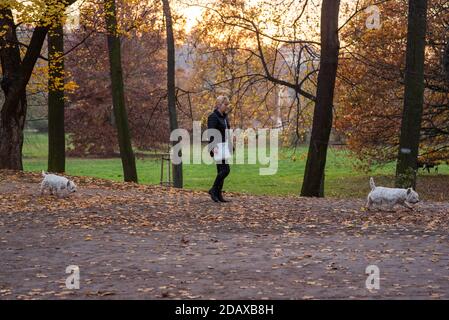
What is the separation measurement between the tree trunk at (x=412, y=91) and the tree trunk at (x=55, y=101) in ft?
33.0

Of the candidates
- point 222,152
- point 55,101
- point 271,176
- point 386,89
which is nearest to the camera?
point 222,152

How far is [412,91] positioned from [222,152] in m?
6.43

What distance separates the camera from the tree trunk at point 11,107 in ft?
68.8

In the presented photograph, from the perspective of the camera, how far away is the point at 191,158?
50594 millimetres

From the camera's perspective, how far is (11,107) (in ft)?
69.5

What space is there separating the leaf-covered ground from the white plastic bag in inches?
41.4

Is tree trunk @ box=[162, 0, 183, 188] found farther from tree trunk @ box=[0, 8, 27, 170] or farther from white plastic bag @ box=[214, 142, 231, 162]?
white plastic bag @ box=[214, 142, 231, 162]

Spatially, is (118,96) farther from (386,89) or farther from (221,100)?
(386,89)

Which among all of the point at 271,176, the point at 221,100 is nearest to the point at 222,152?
the point at 221,100

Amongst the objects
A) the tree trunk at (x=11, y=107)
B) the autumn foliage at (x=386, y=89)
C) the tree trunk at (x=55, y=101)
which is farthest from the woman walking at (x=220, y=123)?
the autumn foliage at (x=386, y=89)

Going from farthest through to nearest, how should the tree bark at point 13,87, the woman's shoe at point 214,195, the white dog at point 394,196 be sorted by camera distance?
the tree bark at point 13,87, the woman's shoe at point 214,195, the white dog at point 394,196

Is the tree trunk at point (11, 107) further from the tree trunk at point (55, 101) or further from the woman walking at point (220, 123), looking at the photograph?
the woman walking at point (220, 123)

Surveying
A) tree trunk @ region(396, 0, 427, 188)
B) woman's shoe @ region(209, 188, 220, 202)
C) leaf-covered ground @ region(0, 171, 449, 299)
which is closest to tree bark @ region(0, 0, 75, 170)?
leaf-covered ground @ region(0, 171, 449, 299)

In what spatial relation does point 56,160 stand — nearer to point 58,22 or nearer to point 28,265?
point 58,22
